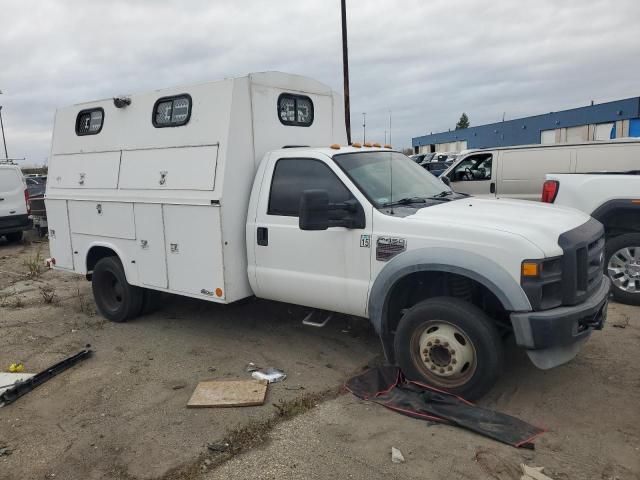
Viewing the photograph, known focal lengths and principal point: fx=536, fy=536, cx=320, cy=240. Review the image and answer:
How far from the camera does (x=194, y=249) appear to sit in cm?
528

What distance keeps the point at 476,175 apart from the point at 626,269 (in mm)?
Answer: 3405

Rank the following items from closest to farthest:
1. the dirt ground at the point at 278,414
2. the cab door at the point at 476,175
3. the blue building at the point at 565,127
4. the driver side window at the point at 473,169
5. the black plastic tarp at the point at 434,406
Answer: the dirt ground at the point at 278,414 < the black plastic tarp at the point at 434,406 < the cab door at the point at 476,175 < the driver side window at the point at 473,169 < the blue building at the point at 565,127

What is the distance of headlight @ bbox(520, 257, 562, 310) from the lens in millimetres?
3590

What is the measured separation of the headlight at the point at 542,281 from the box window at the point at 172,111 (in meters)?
3.57

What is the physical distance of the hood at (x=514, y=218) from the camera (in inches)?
146

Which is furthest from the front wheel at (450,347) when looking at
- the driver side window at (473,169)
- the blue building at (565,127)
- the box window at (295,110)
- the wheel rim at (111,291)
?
the blue building at (565,127)

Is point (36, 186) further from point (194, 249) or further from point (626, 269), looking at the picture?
point (626, 269)

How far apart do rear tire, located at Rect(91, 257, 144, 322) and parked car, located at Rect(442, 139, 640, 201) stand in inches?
205

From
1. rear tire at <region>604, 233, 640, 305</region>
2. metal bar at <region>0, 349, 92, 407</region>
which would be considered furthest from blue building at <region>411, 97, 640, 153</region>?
metal bar at <region>0, 349, 92, 407</region>

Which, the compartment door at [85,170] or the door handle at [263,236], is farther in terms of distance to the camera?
the compartment door at [85,170]

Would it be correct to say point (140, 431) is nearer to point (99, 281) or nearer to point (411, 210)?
point (411, 210)

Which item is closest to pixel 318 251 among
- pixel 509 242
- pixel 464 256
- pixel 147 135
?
pixel 464 256

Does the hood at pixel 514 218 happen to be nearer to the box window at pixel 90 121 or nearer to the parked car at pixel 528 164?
the parked car at pixel 528 164

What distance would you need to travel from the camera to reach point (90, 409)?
421 cm
